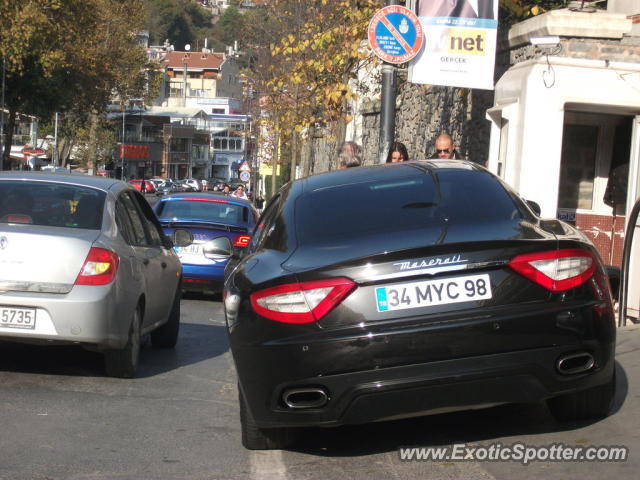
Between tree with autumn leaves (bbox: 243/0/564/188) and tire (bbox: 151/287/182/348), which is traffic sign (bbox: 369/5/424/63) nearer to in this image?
tree with autumn leaves (bbox: 243/0/564/188)

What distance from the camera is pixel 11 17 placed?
4231 cm

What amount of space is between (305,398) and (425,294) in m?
0.79

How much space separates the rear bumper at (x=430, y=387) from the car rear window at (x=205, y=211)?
34.5 feet

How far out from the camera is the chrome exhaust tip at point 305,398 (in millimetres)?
4953

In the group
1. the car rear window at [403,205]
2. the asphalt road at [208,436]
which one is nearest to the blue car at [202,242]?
the asphalt road at [208,436]

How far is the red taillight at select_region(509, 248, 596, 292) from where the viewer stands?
16.4 ft

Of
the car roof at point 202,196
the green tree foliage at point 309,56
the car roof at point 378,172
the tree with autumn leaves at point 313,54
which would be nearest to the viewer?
the car roof at point 378,172

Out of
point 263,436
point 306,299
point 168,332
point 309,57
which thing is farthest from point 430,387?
point 309,57

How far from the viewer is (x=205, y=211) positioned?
1627 cm

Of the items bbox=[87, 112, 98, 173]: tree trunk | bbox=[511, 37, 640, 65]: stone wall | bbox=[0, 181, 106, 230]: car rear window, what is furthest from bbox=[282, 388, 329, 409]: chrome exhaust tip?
bbox=[87, 112, 98, 173]: tree trunk

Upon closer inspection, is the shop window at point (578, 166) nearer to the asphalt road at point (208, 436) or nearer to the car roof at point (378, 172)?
the asphalt road at point (208, 436)

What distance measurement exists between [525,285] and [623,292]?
4763mm

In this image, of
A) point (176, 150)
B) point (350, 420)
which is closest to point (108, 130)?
point (176, 150)

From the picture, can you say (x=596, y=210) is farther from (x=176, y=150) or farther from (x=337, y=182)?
(x=176, y=150)
